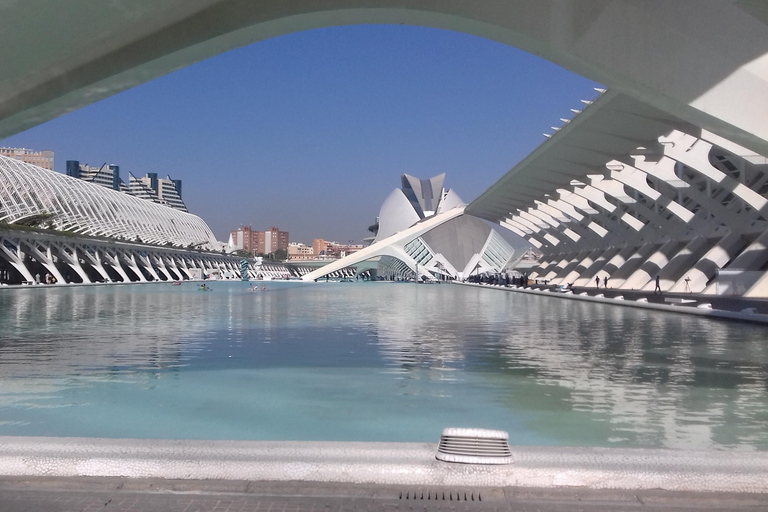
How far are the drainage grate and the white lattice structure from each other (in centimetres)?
1218

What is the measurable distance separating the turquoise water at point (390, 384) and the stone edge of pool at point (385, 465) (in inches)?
47.4

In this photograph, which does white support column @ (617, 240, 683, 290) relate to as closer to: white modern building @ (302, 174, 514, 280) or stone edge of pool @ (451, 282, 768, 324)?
stone edge of pool @ (451, 282, 768, 324)

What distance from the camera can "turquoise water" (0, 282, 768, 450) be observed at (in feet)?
14.8

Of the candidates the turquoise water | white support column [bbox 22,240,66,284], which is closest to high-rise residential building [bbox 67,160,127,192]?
white support column [bbox 22,240,66,284]

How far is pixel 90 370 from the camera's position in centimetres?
684

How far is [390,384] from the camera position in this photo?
20.2 feet

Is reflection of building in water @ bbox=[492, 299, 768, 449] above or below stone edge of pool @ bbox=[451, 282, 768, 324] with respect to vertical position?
below

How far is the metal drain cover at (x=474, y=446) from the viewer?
291 cm

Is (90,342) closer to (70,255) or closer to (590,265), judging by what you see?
(590,265)

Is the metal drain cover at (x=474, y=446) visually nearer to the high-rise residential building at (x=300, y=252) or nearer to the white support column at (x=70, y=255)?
the white support column at (x=70, y=255)

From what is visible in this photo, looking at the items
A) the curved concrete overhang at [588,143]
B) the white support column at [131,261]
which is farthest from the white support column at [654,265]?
the white support column at [131,261]

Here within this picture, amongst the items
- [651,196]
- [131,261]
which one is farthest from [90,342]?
[131,261]

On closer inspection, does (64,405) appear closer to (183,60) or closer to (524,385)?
(183,60)

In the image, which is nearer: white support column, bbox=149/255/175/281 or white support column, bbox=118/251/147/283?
white support column, bbox=118/251/147/283
